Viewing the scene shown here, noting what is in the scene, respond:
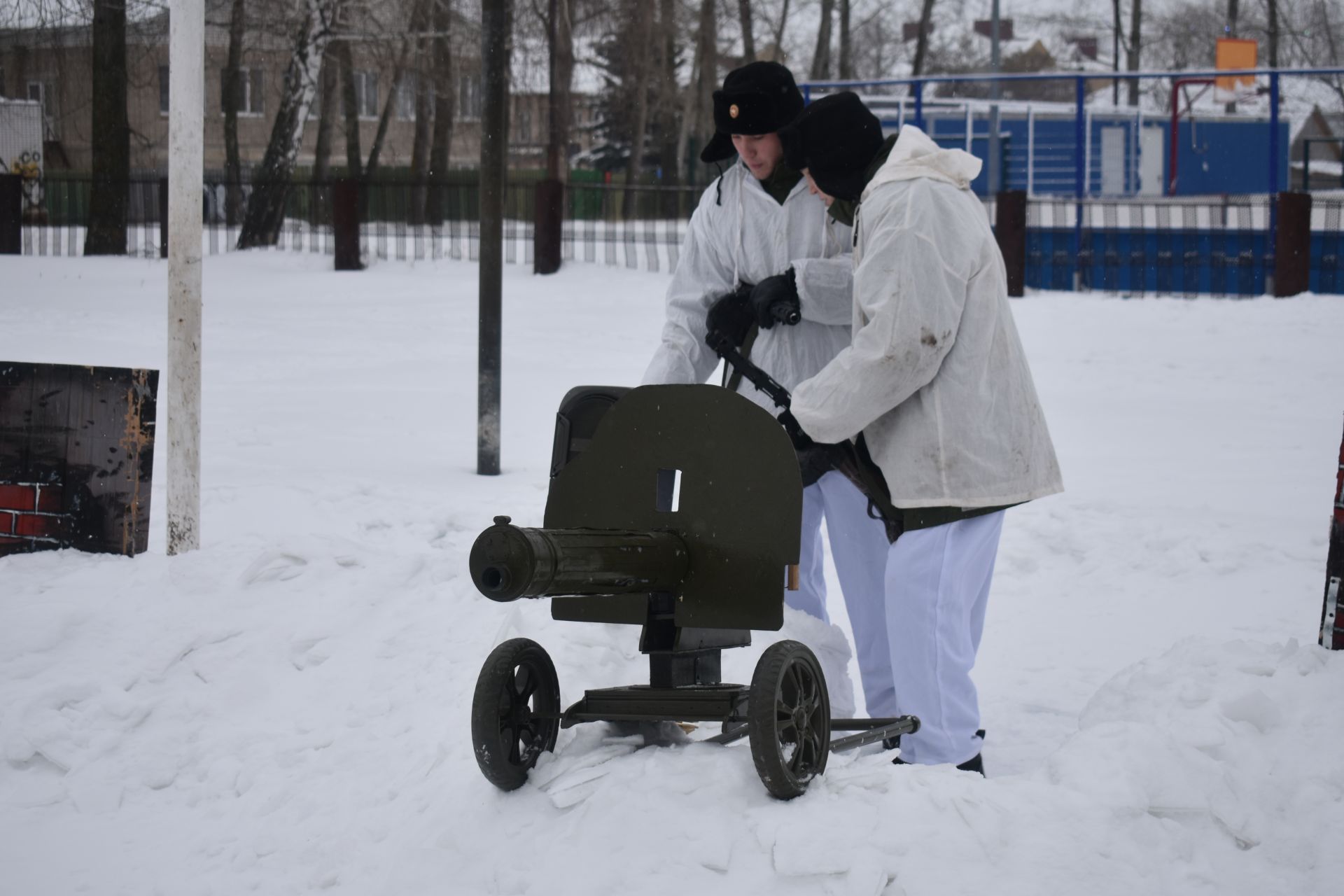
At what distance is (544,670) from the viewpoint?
2801 mm

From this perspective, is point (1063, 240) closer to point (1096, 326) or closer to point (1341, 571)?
point (1096, 326)

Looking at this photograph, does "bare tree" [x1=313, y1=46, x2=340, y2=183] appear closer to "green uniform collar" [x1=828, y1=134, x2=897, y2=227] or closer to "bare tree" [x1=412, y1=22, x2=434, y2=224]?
"bare tree" [x1=412, y1=22, x2=434, y2=224]

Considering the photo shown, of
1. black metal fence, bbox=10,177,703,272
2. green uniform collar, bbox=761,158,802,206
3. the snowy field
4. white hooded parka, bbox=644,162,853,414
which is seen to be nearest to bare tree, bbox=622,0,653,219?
black metal fence, bbox=10,177,703,272

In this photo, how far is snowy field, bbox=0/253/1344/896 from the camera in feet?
8.00

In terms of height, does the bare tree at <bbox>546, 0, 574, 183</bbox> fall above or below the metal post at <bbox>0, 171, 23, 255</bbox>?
above

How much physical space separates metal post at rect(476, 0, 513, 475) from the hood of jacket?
12.2ft

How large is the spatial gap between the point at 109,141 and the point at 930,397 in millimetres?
18085

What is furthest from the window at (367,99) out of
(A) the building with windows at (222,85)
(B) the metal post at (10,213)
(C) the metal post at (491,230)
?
(C) the metal post at (491,230)

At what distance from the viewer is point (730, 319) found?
3740 mm

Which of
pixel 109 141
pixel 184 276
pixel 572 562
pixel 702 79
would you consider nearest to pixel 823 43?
pixel 702 79

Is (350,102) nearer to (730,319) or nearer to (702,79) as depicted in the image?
(702,79)

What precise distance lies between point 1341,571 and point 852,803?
1.34 m

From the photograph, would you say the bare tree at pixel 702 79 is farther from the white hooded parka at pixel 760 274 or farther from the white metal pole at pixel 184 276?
the white hooded parka at pixel 760 274

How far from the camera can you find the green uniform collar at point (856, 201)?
326 centimetres
